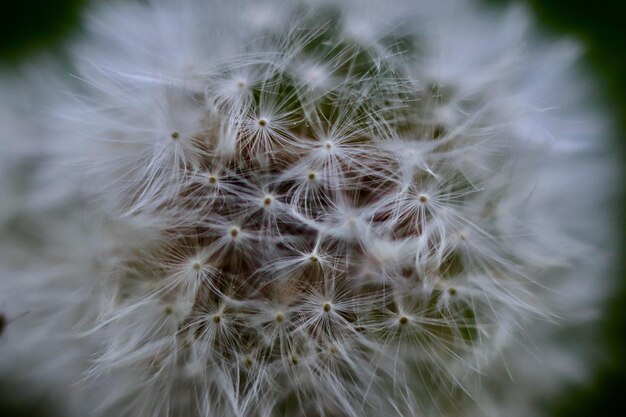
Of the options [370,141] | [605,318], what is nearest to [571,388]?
[605,318]

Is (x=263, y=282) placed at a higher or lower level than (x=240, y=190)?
lower

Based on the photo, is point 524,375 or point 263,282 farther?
point 524,375

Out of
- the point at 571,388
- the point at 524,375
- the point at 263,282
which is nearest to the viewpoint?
the point at 263,282

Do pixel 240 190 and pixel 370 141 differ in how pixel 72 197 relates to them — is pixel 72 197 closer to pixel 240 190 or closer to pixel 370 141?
pixel 240 190

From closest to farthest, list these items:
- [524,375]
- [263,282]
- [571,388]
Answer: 1. [263,282]
2. [524,375]
3. [571,388]

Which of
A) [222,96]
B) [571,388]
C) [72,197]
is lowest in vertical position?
[571,388]

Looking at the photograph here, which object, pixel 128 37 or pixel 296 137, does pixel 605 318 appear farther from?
pixel 128 37

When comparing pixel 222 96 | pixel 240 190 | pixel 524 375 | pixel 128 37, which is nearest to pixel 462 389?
pixel 524 375
